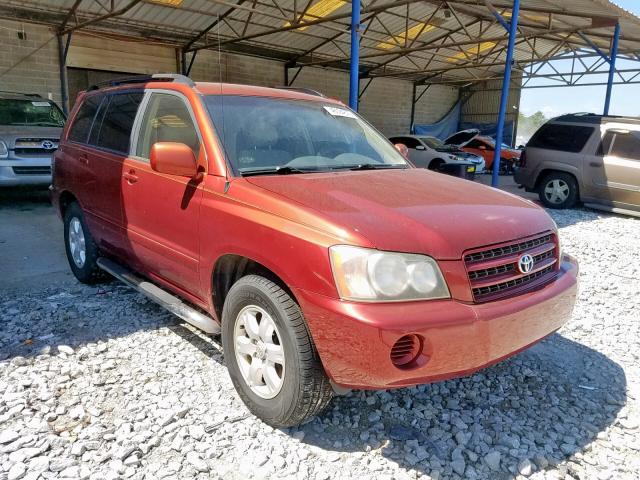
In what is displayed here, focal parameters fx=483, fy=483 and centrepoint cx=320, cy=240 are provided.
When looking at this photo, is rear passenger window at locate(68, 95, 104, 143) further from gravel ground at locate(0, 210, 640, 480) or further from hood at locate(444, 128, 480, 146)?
hood at locate(444, 128, 480, 146)

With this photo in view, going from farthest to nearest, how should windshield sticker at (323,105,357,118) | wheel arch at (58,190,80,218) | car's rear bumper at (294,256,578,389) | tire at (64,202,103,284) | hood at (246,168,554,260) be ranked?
1. wheel arch at (58,190,80,218)
2. tire at (64,202,103,284)
3. windshield sticker at (323,105,357,118)
4. hood at (246,168,554,260)
5. car's rear bumper at (294,256,578,389)

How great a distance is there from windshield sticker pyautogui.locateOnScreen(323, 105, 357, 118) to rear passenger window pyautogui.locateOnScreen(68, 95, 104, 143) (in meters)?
2.11

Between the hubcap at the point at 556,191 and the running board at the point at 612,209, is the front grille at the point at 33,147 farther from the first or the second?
the running board at the point at 612,209

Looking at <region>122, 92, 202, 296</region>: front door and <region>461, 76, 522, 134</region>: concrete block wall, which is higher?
<region>461, 76, 522, 134</region>: concrete block wall

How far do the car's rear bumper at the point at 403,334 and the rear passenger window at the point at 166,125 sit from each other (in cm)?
147

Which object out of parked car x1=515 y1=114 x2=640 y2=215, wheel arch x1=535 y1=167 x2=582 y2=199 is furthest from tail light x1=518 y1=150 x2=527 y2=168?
wheel arch x1=535 y1=167 x2=582 y2=199

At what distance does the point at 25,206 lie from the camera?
8.51 m

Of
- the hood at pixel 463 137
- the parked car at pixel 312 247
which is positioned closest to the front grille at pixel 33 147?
the parked car at pixel 312 247

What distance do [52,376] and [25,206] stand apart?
6.69 m

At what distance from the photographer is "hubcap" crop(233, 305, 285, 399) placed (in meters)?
2.46

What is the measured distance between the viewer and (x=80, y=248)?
4.59m

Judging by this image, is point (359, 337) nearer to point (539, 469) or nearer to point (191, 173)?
point (539, 469)

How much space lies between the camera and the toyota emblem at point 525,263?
247 cm

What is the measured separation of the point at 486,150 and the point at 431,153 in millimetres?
5672
